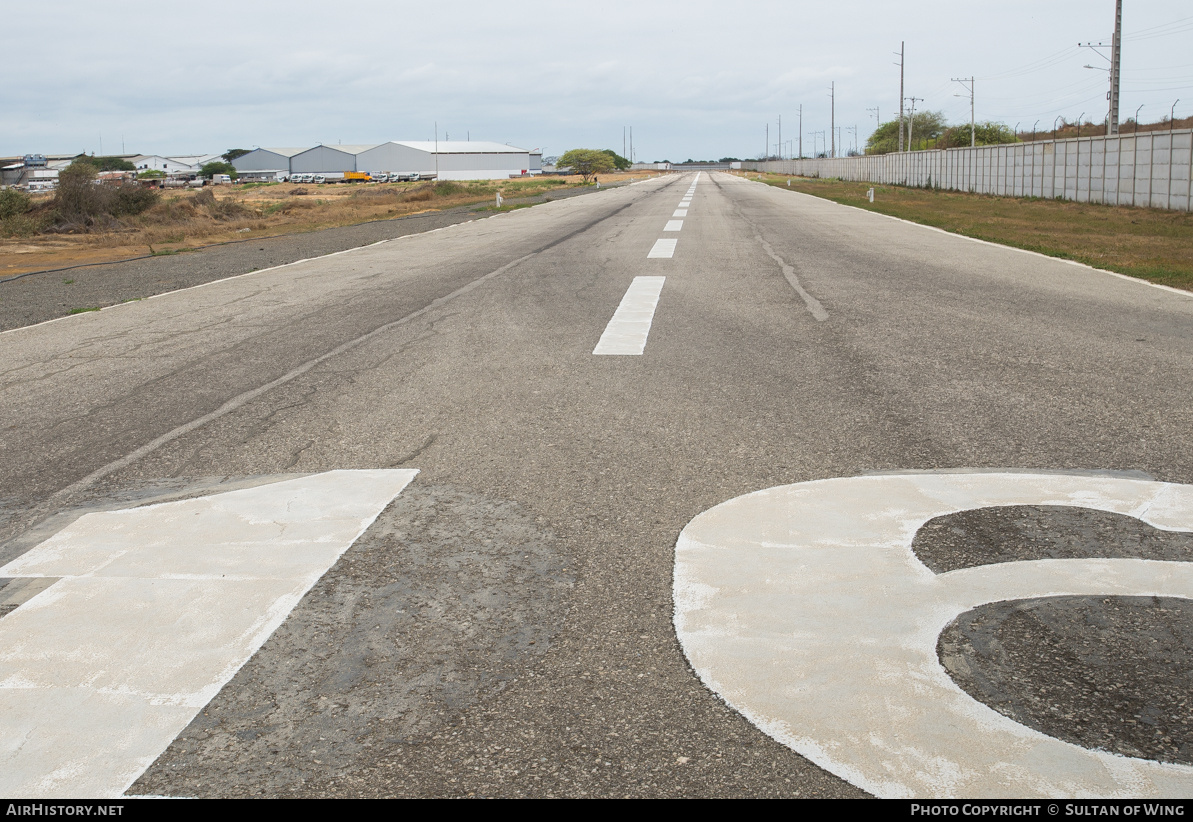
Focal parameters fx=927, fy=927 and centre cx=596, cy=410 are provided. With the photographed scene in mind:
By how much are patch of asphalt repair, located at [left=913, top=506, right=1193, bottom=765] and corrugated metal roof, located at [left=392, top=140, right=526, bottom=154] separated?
5979 inches

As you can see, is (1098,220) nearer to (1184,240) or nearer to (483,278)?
(1184,240)

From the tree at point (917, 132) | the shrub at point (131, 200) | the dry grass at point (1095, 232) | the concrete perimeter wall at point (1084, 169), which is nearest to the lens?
the dry grass at point (1095, 232)

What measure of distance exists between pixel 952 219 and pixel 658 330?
67.7 feet

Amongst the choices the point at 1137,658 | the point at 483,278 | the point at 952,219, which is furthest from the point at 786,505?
the point at 952,219

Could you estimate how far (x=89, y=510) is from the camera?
426 cm

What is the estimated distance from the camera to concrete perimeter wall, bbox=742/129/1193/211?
2764 centimetres

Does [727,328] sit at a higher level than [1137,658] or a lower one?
higher

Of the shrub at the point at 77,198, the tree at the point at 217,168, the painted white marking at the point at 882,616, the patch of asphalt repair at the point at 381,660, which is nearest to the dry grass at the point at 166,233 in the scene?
the shrub at the point at 77,198

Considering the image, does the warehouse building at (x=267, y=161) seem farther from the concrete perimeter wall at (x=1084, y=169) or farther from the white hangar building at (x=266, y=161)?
the concrete perimeter wall at (x=1084, y=169)


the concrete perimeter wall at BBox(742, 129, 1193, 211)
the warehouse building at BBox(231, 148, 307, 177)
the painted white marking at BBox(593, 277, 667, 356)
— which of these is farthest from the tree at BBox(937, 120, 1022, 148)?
the warehouse building at BBox(231, 148, 307, 177)

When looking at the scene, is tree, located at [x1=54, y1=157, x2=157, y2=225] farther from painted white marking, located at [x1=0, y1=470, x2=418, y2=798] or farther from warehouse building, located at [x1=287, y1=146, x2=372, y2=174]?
warehouse building, located at [x1=287, y1=146, x2=372, y2=174]

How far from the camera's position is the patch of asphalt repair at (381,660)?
2.43 m

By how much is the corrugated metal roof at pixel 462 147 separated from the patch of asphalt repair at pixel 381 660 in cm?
15147

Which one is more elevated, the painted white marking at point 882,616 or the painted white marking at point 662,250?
the painted white marking at point 662,250
